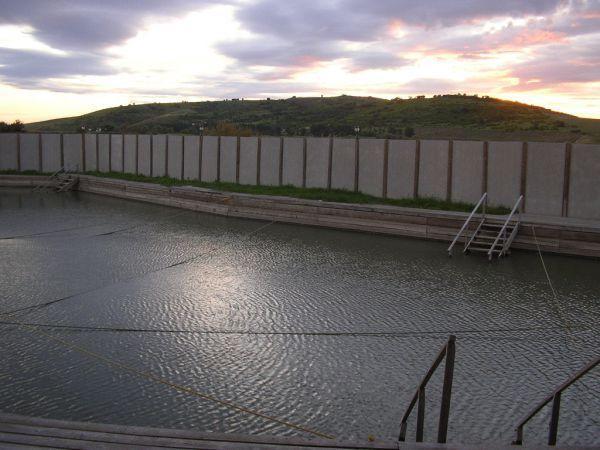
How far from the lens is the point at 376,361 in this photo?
777 centimetres

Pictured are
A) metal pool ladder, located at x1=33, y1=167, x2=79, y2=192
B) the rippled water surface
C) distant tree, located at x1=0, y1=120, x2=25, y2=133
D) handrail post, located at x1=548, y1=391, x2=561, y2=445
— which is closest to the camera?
handrail post, located at x1=548, y1=391, x2=561, y2=445

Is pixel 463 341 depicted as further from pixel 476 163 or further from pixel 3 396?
pixel 476 163

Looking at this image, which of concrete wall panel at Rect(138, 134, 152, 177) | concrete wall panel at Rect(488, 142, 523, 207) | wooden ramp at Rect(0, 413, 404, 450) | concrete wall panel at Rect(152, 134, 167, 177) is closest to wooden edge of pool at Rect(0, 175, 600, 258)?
concrete wall panel at Rect(488, 142, 523, 207)

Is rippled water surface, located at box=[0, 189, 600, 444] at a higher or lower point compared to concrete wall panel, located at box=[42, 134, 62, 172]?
lower

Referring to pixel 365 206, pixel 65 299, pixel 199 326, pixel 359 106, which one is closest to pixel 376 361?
pixel 199 326

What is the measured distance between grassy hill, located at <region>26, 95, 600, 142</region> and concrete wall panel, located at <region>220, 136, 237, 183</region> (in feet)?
34.0

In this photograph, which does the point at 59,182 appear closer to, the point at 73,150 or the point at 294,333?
the point at 73,150

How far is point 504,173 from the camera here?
59.3ft

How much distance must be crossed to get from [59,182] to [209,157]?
29.3ft

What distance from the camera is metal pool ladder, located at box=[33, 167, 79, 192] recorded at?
3070 centimetres

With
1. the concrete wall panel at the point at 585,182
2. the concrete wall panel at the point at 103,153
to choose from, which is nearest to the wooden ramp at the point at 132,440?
the concrete wall panel at the point at 585,182

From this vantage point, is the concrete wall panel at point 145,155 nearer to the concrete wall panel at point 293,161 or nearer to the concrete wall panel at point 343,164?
the concrete wall panel at point 293,161

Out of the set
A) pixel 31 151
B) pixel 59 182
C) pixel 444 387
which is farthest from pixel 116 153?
pixel 444 387

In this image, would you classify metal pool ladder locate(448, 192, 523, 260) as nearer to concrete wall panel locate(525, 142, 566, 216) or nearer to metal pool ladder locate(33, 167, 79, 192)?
concrete wall panel locate(525, 142, 566, 216)
